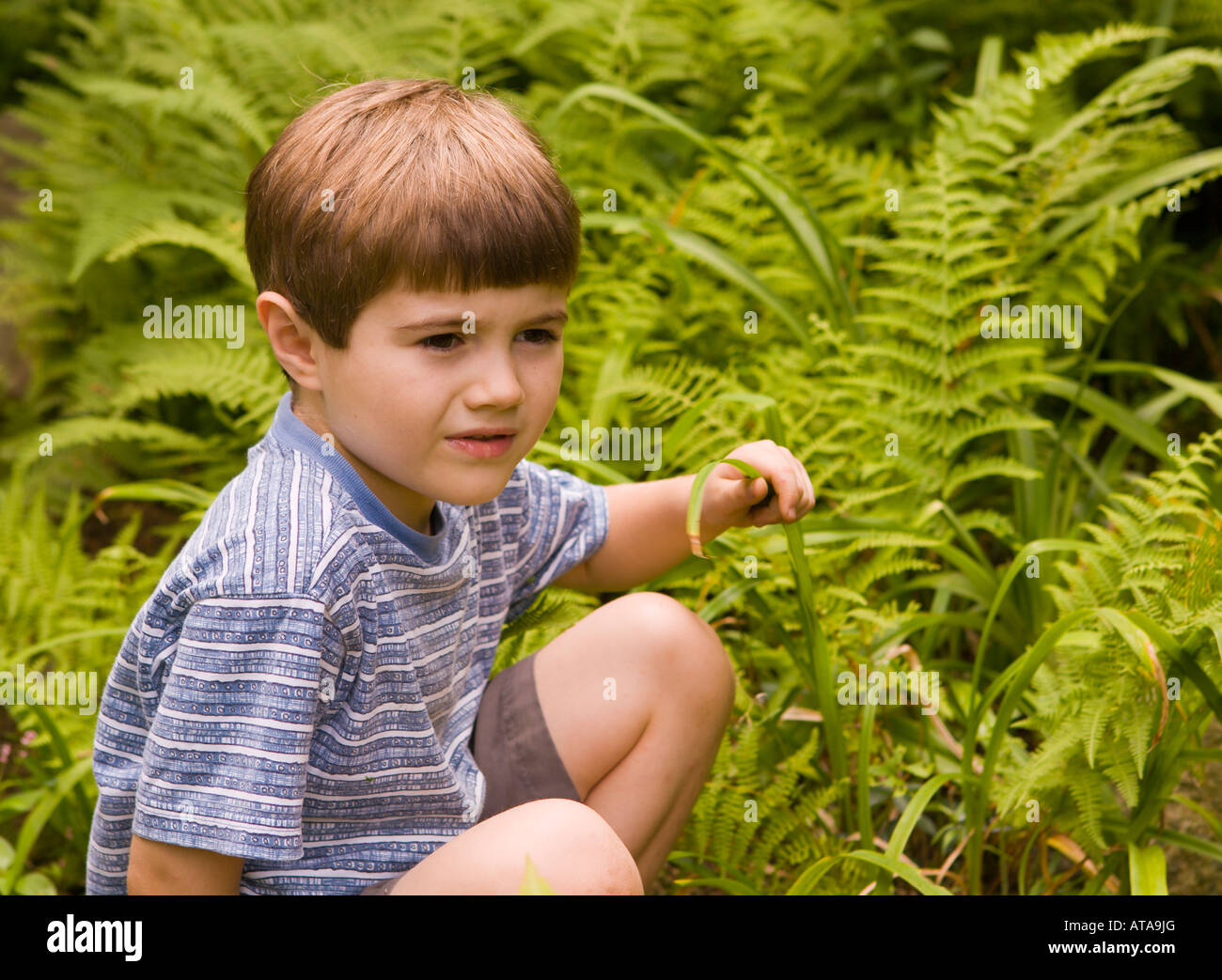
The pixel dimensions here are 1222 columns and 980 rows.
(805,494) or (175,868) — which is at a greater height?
(805,494)

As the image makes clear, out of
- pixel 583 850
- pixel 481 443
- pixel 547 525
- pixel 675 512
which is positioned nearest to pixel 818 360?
pixel 675 512

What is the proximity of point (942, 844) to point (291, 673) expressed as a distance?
1256 mm

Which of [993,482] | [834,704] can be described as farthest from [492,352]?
[993,482]

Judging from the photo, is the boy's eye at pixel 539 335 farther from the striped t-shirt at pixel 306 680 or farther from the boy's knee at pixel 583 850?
the boy's knee at pixel 583 850

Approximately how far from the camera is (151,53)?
3082 mm

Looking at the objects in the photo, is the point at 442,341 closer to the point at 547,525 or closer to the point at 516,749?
the point at 547,525

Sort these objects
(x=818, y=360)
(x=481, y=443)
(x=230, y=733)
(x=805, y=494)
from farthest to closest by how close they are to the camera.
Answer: (x=818, y=360)
(x=805, y=494)
(x=481, y=443)
(x=230, y=733)

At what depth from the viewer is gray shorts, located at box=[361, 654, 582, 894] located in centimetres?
166

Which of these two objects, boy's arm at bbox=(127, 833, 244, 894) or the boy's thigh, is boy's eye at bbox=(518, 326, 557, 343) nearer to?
the boy's thigh

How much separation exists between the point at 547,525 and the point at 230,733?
649 mm

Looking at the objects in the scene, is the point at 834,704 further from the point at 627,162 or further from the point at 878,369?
the point at 627,162

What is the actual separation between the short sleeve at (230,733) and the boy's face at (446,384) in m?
0.24

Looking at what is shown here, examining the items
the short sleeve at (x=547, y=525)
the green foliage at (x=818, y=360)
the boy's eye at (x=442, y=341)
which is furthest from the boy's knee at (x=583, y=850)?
the boy's eye at (x=442, y=341)

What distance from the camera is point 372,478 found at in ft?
4.85
